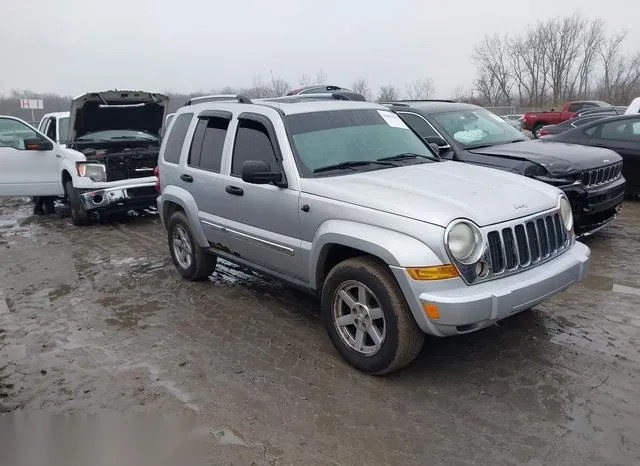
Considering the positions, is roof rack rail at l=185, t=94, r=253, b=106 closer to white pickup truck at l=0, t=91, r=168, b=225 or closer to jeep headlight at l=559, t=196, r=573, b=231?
jeep headlight at l=559, t=196, r=573, b=231

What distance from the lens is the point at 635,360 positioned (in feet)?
13.0

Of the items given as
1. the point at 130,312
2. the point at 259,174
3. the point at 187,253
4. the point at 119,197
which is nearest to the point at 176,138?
the point at 187,253

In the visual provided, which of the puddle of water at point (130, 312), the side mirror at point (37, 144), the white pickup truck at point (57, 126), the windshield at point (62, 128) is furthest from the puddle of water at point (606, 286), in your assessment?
the windshield at point (62, 128)

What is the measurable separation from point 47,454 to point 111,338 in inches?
64.6

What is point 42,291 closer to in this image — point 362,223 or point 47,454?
point 47,454

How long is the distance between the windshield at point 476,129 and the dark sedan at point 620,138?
4.69ft

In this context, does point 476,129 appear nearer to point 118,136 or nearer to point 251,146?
point 251,146

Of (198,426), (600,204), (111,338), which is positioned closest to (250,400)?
(198,426)

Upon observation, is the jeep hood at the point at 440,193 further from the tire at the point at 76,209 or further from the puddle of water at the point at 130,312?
the tire at the point at 76,209

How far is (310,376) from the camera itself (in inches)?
154

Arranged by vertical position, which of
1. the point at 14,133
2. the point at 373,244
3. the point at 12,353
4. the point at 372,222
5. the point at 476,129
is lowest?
the point at 12,353

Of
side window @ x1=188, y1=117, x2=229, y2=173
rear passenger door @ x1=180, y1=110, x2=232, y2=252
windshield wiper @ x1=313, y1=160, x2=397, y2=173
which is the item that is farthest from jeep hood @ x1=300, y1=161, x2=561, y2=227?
side window @ x1=188, y1=117, x2=229, y2=173

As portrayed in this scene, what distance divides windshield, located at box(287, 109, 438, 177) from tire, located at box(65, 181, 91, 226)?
5884 mm

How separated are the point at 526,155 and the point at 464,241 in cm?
371
